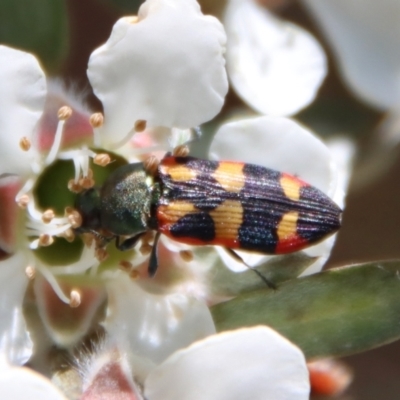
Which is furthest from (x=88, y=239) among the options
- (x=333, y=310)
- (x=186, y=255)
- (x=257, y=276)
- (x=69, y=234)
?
(x=333, y=310)

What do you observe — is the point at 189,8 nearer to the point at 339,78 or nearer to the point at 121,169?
the point at 121,169

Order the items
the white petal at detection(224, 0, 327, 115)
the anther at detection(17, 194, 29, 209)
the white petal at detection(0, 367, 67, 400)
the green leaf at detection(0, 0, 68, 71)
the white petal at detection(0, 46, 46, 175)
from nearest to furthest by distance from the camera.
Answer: the white petal at detection(0, 367, 67, 400) → the white petal at detection(0, 46, 46, 175) → the anther at detection(17, 194, 29, 209) → the green leaf at detection(0, 0, 68, 71) → the white petal at detection(224, 0, 327, 115)

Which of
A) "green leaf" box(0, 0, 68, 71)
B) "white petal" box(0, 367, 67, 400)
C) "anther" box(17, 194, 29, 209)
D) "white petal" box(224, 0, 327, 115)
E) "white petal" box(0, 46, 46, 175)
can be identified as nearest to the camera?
"white petal" box(0, 367, 67, 400)

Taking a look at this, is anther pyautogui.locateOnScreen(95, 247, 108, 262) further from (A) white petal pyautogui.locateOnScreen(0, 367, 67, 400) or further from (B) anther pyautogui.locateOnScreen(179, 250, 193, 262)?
(A) white petal pyautogui.locateOnScreen(0, 367, 67, 400)

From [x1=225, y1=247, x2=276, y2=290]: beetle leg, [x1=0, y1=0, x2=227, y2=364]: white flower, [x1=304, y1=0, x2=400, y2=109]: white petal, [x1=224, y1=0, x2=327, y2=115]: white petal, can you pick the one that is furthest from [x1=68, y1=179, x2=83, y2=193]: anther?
[x1=304, y1=0, x2=400, y2=109]: white petal

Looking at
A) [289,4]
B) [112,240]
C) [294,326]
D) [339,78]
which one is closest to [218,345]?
[294,326]

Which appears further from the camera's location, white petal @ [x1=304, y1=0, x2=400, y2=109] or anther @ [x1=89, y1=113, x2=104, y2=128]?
white petal @ [x1=304, y1=0, x2=400, y2=109]

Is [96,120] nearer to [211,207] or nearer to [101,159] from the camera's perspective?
[101,159]
